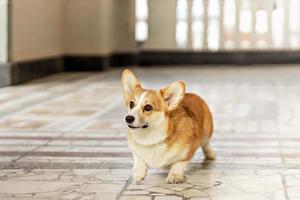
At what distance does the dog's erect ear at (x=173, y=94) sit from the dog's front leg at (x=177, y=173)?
0.25 meters

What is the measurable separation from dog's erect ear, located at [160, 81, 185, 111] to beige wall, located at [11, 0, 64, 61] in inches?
192

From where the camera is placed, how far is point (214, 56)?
11180 mm

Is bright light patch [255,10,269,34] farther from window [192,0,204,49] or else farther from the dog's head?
the dog's head

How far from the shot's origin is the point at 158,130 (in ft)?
8.88

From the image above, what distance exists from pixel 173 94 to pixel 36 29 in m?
5.79

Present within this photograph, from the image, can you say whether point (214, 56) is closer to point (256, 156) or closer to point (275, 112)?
point (275, 112)

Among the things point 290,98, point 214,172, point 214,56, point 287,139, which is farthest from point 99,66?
point 214,172

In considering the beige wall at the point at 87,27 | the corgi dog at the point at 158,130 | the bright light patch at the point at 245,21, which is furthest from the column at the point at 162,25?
the corgi dog at the point at 158,130

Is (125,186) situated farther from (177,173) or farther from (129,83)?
(129,83)

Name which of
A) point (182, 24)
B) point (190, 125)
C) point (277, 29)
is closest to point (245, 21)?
point (277, 29)

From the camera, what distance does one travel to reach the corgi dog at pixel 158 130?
2668 mm

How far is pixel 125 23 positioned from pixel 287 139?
7.52 meters

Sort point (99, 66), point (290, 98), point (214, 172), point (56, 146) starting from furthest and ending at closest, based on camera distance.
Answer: point (99, 66)
point (290, 98)
point (56, 146)
point (214, 172)

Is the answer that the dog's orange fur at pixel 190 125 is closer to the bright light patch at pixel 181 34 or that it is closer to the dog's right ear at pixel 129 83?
Result: the dog's right ear at pixel 129 83
